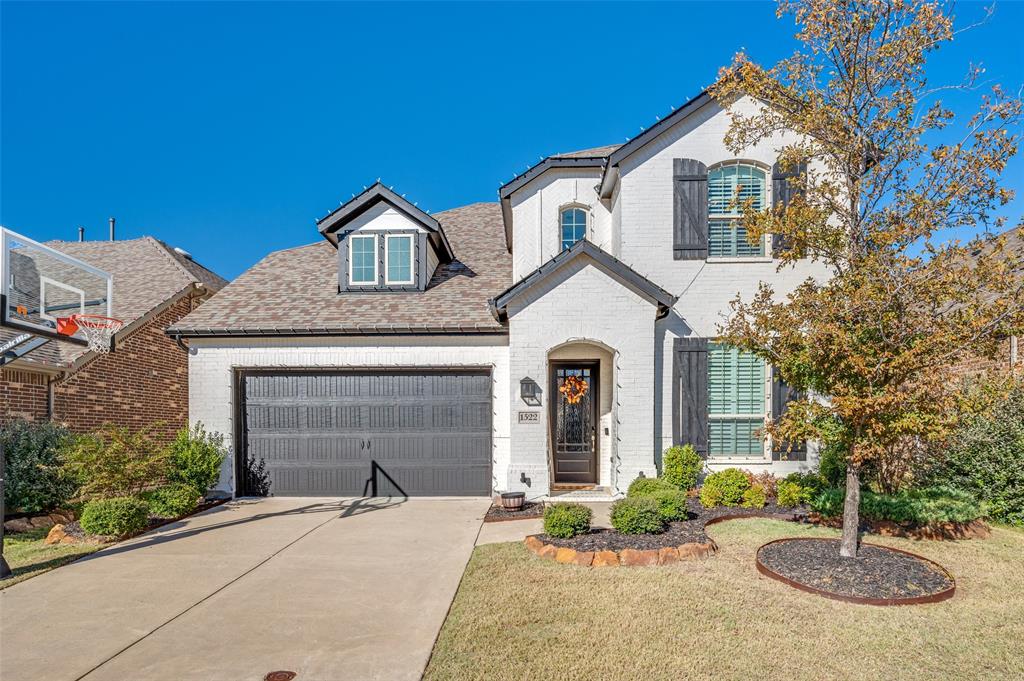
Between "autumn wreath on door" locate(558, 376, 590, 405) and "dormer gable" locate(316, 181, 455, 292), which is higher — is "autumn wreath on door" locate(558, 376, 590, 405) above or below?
below

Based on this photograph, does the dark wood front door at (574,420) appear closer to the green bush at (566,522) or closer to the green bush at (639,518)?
the green bush at (639,518)

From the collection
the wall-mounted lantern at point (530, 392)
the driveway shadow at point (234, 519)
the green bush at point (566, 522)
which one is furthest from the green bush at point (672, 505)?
the driveway shadow at point (234, 519)

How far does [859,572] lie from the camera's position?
6.03 metres

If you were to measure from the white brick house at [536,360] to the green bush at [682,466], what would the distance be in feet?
1.02

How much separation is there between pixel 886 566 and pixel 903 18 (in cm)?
627

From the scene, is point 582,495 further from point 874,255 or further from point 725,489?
point 874,255

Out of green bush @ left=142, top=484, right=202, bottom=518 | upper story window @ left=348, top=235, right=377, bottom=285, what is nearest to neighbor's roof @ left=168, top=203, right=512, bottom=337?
upper story window @ left=348, top=235, right=377, bottom=285

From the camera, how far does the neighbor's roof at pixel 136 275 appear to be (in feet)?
34.6

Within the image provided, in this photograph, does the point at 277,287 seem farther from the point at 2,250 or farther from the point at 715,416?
the point at 715,416

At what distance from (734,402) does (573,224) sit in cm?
547

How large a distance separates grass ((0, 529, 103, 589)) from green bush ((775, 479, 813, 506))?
10.6m

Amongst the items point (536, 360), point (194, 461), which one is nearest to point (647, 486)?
point (536, 360)

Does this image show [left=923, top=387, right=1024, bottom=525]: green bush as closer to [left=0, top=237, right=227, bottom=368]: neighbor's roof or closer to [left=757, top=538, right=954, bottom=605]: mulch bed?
[left=757, top=538, right=954, bottom=605]: mulch bed

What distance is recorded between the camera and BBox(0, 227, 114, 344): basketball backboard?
21.7 ft
